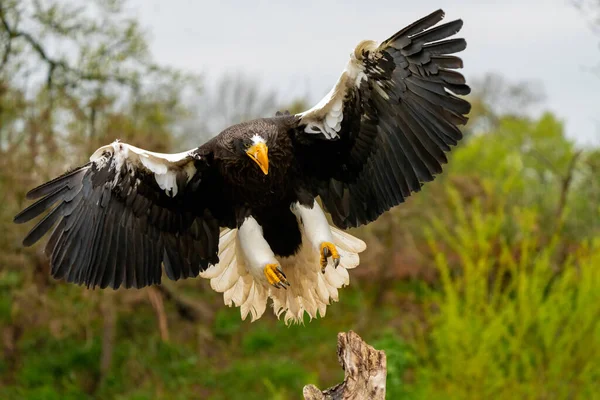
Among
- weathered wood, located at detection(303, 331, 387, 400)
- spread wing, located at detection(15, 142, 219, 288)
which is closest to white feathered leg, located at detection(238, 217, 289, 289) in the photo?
spread wing, located at detection(15, 142, 219, 288)

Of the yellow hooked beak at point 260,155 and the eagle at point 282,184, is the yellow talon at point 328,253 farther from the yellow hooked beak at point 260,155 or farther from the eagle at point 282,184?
the yellow hooked beak at point 260,155

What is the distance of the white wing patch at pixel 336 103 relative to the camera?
3.45 meters

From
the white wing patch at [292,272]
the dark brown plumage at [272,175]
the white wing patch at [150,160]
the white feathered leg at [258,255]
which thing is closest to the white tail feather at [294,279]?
the white wing patch at [292,272]

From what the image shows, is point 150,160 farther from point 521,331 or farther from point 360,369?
point 521,331

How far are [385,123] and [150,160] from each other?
1.19 meters

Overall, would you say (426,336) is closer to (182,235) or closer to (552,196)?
(552,196)

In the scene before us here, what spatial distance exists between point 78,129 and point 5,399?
3.27m

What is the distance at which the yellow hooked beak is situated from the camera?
329 cm

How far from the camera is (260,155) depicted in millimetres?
3299

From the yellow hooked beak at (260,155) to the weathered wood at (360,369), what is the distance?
849 millimetres

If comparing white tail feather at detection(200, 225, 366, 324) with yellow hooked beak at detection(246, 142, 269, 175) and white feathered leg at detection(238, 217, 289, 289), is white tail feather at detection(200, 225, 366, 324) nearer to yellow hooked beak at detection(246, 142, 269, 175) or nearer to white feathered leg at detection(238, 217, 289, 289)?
white feathered leg at detection(238, 217, 289, 289)

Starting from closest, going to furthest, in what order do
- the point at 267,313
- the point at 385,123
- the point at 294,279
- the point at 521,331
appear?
the point at 385,123 < the point at 294,279 < the point at 521,331 < the point at 267,313

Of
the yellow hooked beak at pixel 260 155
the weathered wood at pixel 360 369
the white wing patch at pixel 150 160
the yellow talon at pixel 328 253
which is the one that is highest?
the white wing patch at pixel 150 160

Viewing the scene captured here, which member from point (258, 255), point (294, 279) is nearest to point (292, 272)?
point (294, 279)
